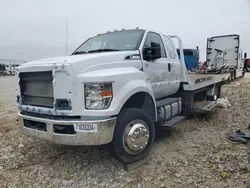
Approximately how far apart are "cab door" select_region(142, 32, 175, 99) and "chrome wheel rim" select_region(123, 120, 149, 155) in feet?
3.52

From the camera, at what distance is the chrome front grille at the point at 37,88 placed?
3588 mm

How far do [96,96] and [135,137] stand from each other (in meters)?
0.93

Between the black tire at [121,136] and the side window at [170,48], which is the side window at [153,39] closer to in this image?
the side window at [170,48]

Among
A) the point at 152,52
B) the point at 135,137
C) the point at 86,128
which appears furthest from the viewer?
the point at 152,52

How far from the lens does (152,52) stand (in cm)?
436

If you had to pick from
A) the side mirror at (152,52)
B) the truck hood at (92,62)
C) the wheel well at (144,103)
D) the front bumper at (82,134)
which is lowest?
the front bumper at (82,134)

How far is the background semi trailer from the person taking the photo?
707 inches

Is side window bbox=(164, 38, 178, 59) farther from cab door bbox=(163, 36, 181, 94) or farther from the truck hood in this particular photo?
the truck hood

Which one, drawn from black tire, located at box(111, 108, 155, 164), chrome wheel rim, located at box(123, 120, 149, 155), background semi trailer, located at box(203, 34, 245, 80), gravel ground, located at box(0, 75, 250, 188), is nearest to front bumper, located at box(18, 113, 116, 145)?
black tire, located at box(111, 108, 155, 164)

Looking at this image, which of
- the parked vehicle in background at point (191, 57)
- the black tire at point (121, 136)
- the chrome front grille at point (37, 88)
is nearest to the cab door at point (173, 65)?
the black tire at point (121, 136)

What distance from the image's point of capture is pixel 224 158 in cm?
414

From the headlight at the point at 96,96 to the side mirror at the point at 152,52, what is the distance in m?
1.37

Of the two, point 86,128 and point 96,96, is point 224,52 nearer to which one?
point 96,96

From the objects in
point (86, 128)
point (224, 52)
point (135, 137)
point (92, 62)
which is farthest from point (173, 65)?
point (224, 52)
